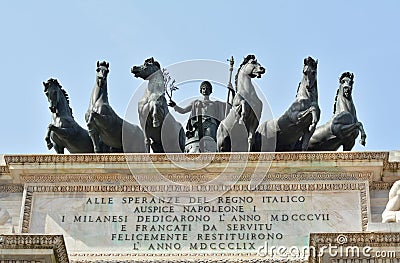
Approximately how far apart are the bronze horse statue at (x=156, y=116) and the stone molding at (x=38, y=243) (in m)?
3.82

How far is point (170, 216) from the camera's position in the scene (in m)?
22.4

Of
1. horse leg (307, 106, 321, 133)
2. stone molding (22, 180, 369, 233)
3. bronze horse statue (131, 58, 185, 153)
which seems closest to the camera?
stone molding (22, 180, 369, 233)

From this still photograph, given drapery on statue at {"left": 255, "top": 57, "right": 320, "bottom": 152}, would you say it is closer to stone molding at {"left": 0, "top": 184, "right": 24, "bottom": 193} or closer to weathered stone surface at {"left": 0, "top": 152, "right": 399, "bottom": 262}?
weathered stone surface at {"left": 0, "top": 152, "right": 399, "bottom": 262}

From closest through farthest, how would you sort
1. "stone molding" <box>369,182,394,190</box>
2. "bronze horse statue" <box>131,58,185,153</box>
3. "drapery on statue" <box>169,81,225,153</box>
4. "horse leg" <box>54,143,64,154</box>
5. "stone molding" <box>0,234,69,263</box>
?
"stone molding" <box>0,234,69,263</box>
"stone molding" <box>369,182,394,190</box>
"bronze horse statue" <box>131,58,185,153</box>
"horse leg" <box>54,143,64,154</box>
"drapery on statue" <box>169,81,225,153</box>

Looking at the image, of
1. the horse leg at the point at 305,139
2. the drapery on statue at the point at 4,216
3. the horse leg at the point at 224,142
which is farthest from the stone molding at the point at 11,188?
the horse leg at the point at 305,139

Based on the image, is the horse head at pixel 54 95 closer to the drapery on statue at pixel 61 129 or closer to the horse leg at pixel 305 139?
the drapery on statue at pixel 61 129

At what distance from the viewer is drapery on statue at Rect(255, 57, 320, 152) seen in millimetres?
23984

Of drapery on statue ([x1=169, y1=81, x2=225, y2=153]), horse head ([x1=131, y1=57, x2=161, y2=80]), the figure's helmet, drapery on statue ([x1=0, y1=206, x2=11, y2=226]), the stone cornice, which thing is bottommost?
drapery on statue ([x1=0, y1=206, x2=11, y2=226])

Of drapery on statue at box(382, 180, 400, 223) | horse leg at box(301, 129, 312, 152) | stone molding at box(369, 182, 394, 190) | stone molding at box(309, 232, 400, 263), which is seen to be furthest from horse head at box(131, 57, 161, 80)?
stone molding at box(309, 232, 400, 263)

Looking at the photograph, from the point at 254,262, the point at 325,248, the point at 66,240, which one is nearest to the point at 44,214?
the point at 66,240

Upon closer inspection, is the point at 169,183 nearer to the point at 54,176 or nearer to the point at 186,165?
the point at 186,165

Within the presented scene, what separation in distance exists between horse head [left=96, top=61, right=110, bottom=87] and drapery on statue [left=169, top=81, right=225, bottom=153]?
5.79 feet

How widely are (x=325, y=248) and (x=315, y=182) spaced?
2.92 metres

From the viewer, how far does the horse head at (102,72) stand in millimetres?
24516
